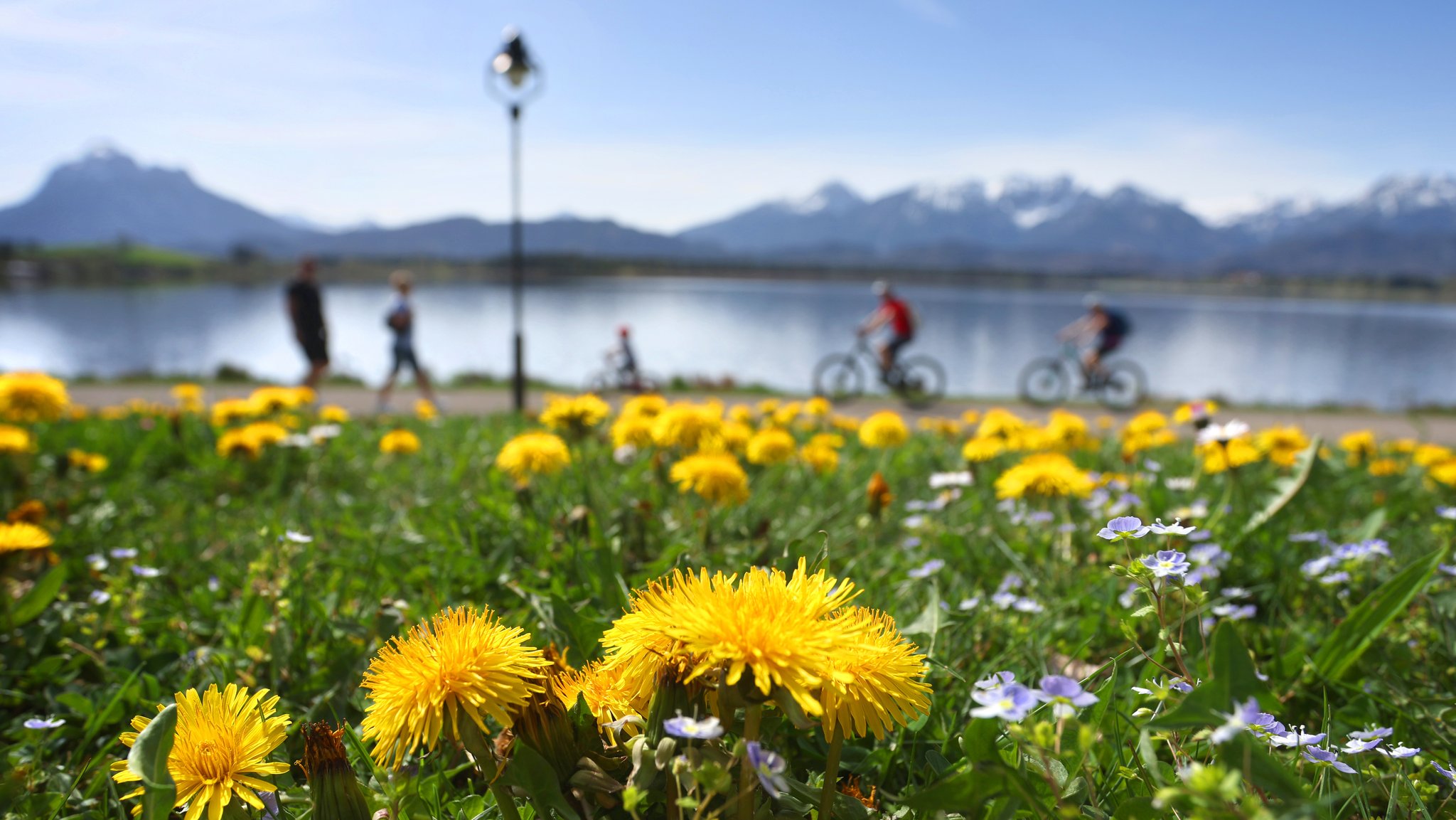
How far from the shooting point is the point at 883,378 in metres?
13.8

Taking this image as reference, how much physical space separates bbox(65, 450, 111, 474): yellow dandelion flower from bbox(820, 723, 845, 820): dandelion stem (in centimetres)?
394

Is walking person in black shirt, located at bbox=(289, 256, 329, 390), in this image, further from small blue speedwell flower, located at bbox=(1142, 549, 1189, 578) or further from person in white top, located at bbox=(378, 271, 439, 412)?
small blue speedwell flower, located at bbox=(1142, 549, 1189, 578)

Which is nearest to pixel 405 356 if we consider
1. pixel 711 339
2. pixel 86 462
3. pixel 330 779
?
pixel 86 462

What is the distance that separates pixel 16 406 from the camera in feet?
11.0

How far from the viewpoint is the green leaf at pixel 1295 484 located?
217 cm

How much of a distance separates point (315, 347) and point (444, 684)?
10.9 m

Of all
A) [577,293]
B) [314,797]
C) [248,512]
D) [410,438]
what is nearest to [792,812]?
[314,797]

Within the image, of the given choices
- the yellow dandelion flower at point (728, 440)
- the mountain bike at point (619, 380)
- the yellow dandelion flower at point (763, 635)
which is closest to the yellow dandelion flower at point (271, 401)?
the yellow dandelion flower at point (728, 440)

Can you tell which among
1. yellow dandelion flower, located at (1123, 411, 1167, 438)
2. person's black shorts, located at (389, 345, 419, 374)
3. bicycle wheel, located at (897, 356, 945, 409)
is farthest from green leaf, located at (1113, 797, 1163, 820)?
bicycle wheel, located at (897, 356, 945, 409)

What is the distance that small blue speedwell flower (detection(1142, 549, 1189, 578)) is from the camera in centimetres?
91

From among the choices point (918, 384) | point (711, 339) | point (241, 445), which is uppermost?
point (241, 445)

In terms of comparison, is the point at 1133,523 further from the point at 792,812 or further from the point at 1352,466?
the point at 1352,466

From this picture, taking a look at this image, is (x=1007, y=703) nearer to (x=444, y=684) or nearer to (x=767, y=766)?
(x=767, y=766)

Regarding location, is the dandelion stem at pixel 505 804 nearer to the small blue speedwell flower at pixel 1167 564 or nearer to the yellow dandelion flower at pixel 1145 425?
the small blue speedwell flower at pixel 1167 564
